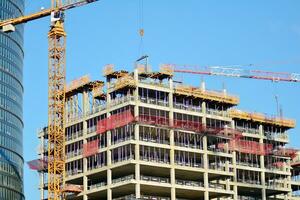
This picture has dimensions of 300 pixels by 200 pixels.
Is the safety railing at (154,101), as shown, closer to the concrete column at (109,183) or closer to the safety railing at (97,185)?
the concrete column at (109,183)

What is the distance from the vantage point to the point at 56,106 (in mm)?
161875

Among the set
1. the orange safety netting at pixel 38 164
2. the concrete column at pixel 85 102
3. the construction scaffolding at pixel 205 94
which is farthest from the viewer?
the orange safety netting at pixel 38 164

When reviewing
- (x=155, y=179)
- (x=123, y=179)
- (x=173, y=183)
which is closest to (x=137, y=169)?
(x=123, y=179)

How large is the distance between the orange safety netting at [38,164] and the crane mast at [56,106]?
24790mm

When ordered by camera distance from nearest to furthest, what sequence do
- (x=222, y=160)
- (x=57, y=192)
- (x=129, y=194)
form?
(x=57, y=192), (x=129, y=194), (x=222, y=160)

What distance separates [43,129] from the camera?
19500 centimetres

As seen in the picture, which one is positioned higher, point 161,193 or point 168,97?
point 168,97

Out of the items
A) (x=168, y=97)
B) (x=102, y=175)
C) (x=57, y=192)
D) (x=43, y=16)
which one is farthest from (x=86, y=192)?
(x=43, y=16)

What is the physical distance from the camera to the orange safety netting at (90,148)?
176 meters

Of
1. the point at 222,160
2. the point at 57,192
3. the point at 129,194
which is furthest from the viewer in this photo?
the point at 222,160

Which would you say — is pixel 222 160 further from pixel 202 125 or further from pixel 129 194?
pixel 129 194

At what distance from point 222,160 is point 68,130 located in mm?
37415

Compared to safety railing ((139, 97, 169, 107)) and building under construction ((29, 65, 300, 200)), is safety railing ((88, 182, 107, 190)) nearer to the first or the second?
building under construction ((29, 65, 300, 200))

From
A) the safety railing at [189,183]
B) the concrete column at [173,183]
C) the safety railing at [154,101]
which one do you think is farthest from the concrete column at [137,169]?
the safety railing at [189,183]
